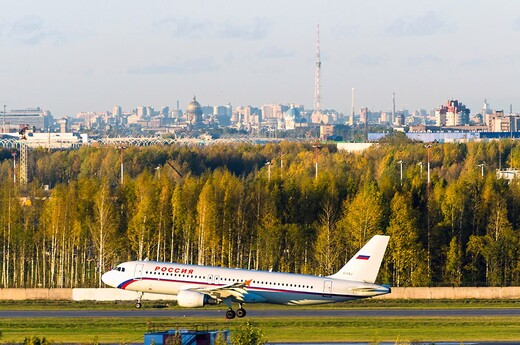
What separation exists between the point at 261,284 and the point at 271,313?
162 inches

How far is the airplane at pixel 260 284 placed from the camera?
80500 millimetres

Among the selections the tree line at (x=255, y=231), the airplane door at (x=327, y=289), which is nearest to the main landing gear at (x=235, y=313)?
the airplane door at (x=327, y=289)

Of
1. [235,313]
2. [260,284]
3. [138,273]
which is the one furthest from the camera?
[138,273]

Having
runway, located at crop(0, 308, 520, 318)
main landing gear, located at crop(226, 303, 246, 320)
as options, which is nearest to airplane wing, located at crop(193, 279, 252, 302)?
main landing gear, located at crop(226, 303, 246, 320)

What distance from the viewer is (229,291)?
264 ft

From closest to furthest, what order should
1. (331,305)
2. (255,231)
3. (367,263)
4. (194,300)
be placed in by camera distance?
(194,300) < (367,263) < (331,305) < (255,231)

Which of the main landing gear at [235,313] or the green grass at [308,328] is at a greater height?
the main landing gear at [235,313]

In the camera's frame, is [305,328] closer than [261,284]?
Yes

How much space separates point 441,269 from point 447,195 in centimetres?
1226

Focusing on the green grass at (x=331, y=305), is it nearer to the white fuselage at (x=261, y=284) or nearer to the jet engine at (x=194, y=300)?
the white fuselage at (x=261, y=284)

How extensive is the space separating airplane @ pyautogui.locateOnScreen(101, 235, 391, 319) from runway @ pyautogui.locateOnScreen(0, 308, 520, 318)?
6.42 feet

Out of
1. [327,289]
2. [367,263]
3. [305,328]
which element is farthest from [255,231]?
[305,328]

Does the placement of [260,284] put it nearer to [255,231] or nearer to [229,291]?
[229,291]

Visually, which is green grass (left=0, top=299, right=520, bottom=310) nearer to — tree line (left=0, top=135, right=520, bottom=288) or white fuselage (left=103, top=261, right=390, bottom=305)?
white fuselage (left=103, top=261, right=390, bottom=305)
